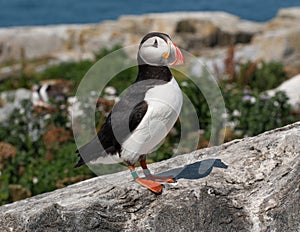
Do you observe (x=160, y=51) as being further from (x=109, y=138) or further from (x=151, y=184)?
(x=151, y=184)

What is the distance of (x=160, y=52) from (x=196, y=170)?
1077 mm

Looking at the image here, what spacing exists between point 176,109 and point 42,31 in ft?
64.0

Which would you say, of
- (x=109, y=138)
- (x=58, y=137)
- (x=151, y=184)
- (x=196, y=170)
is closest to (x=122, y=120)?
(x=109, y=138)

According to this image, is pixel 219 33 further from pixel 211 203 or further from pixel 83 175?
pixel 211 203

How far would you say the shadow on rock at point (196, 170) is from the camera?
15.8ft

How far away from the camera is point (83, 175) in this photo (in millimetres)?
7859

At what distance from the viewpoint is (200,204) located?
450cm

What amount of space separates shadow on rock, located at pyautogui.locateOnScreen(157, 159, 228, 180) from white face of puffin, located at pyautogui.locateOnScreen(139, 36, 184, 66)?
93 cm

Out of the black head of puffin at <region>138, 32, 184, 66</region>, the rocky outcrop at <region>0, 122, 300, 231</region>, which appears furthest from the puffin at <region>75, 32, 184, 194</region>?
the rocky outcrop at <region>0, 122, 300, 231</region>

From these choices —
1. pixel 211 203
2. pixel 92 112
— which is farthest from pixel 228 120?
pixel 211 203

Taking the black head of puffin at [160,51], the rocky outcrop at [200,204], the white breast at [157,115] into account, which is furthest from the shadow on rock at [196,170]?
the black head of puffin at [160,51]

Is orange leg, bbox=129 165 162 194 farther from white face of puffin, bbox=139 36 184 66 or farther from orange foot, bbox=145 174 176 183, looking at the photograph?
white face of puffin, bbox=139 36 184 66

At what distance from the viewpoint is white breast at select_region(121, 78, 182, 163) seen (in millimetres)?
4328

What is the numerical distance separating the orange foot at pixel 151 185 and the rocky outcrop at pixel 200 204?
45mm
